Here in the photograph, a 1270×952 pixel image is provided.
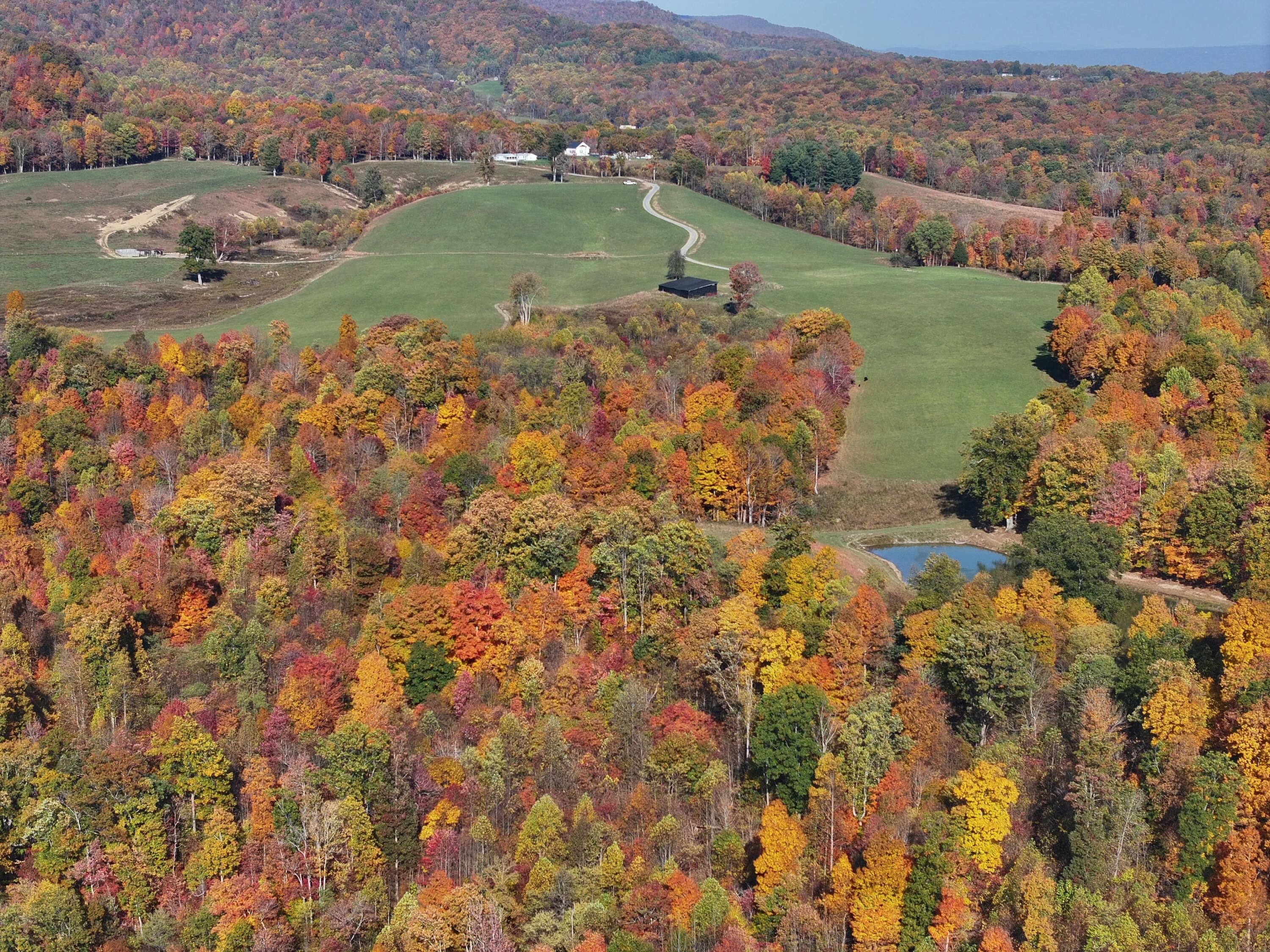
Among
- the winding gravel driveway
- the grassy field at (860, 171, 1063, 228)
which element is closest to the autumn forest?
the winding gravel driveway

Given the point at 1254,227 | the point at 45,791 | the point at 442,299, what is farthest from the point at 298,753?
the point at 1254,227

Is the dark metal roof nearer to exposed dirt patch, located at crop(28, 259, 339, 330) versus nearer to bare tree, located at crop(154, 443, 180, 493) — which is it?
exposed dirt patch, located at crop(28, 259, 339, 330)

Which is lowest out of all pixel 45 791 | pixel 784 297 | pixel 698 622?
pixel 45 791

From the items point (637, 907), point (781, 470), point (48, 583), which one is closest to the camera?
point (637, 907)

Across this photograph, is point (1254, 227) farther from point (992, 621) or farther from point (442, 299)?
point (992, 621)

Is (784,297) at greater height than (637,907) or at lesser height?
greater

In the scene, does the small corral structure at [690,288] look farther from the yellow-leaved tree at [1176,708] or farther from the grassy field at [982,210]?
the yellow-leaved tree at [1176,708]
